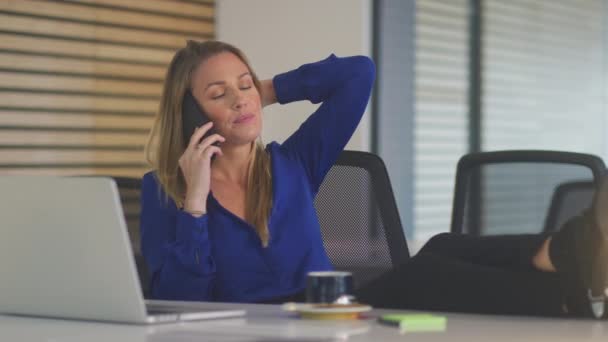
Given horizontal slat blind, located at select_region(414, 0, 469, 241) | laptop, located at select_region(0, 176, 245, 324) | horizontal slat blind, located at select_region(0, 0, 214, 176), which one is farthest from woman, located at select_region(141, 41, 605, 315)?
horizontal slat blind, located at select_region(414, 0, 469, 241)

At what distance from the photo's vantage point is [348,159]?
9.20ft

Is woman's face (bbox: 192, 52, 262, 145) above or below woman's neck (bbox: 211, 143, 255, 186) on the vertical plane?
above

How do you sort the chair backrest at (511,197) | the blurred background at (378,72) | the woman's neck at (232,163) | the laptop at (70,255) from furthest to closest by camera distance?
the chair backrest at (511,197)
the blurred background at (378,72)
the woman's neck at (232,163)
the laptop at (70,255)

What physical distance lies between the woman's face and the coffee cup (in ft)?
3.23

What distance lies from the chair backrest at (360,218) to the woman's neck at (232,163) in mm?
197

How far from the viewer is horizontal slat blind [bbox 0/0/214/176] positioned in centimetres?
459

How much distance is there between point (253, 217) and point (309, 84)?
479 mm

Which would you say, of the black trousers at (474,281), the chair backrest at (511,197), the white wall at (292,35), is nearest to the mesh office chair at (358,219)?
the black trousers at (474,281)

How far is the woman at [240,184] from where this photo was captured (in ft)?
8.18

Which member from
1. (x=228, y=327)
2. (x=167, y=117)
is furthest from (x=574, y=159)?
(x=228, y=327)

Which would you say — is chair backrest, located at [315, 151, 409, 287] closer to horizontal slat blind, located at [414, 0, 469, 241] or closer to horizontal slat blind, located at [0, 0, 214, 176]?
horizontal slat blind, located at [0, 0, 214, 176]

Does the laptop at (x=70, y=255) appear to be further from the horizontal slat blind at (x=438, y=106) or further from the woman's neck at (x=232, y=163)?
the horizontal slat blind at (x=438, y=106)

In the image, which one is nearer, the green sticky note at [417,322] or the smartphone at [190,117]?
the green sticky note at [417,322]

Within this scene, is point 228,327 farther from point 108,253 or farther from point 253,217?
point 253,217
